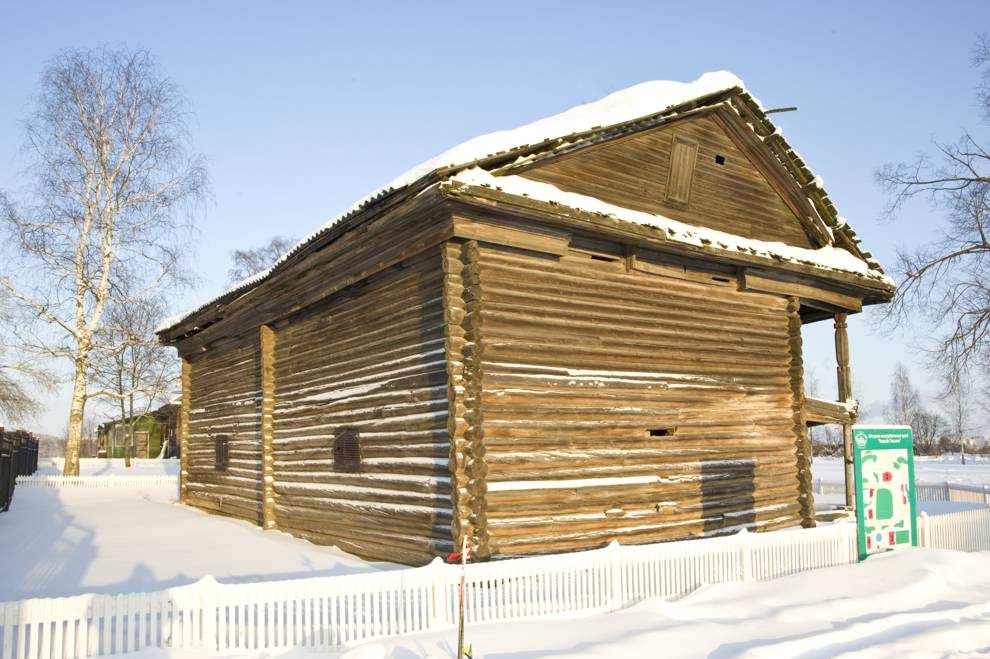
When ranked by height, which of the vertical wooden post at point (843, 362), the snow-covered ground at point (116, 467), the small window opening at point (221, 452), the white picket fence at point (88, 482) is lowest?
the snow-covered ground at point (116, 467)

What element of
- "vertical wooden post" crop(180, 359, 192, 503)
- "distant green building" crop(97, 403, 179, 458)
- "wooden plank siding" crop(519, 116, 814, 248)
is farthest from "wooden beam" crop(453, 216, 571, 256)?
"distant green building" crop(97, 403, 179, 458)

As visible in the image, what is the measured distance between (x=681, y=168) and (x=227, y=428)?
13.0m

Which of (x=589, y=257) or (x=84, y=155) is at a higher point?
(x=84, y=155)

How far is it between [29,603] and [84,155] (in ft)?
81.7

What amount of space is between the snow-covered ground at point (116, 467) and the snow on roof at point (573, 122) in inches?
1283

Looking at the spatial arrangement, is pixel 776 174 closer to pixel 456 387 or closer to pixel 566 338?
pixel 566 338

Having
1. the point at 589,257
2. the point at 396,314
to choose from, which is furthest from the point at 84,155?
the point at 589,257

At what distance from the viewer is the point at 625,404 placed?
12.4m

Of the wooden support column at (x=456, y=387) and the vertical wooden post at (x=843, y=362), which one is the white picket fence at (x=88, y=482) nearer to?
the wooden support column at (x=456, y=387)

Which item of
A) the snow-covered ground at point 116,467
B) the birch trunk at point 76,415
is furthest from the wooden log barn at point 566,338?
the snow-covered ground at point 116,467

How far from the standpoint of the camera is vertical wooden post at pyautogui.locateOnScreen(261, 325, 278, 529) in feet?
54.2

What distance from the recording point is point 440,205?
10680 millimetres

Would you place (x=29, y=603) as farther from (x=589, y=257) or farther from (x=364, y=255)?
(x=589, y=257)

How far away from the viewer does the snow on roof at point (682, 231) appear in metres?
10.7
